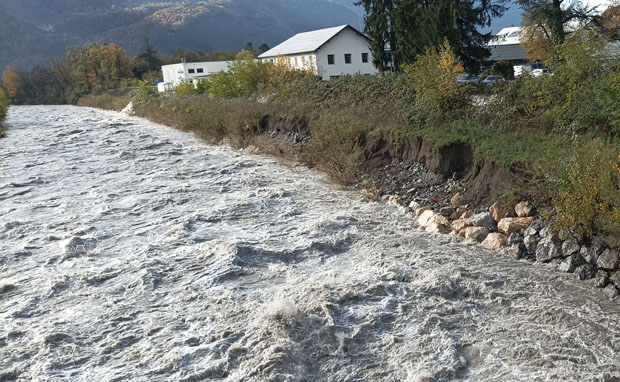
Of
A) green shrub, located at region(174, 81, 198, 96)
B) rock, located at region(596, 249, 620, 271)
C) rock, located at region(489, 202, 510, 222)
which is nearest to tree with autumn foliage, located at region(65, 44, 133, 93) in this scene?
green shrub, located at region(174, 81, 198, 96)

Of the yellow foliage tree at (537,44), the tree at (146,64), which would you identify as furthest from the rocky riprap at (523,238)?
the tree at (146,64)

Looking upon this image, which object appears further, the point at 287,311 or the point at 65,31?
the point at 65,31

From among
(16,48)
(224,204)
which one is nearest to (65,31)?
A: (16,48)

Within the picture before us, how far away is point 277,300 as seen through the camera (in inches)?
323

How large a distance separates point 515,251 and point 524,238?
15.1 inches

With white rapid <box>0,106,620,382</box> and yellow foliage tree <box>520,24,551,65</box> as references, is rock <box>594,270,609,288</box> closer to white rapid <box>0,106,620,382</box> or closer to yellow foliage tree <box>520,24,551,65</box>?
white rapid <box>0,106,620,382</box>

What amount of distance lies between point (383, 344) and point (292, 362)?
4.01ft

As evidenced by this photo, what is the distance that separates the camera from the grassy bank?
875 centimetres

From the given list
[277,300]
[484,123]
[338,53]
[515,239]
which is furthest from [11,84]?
[515,239]

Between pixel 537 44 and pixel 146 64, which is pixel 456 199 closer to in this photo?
pixel 537 44

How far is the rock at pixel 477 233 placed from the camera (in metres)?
10.0

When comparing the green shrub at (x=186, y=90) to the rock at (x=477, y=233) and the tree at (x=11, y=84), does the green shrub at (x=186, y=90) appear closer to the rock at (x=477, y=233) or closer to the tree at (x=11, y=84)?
the rock at (x=477, y=233)

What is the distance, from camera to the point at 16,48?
5891 inches

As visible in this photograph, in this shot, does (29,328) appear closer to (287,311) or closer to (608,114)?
(287,311)
